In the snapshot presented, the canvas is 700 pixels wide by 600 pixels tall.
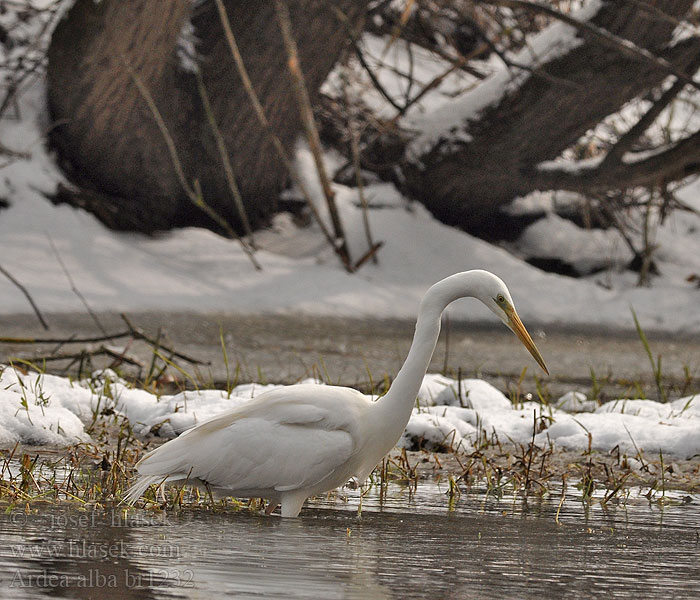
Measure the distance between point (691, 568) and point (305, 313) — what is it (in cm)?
608

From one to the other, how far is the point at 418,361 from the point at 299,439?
46 centimetres

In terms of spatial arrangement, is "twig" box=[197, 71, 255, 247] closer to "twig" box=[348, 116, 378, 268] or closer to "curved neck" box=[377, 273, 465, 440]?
"twig" box=[348, 116, 378, 268]

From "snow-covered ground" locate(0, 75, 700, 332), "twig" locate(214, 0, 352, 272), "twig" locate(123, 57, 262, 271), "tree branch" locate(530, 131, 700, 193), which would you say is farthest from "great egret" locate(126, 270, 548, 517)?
"tree branch" locate(530, 131, 700, 193)

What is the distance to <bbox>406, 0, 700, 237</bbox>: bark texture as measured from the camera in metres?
8.93

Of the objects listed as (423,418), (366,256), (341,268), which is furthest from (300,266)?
(423,418)

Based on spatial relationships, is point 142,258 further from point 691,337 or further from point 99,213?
point 691,337

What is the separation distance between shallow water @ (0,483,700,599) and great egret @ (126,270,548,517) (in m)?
0.11

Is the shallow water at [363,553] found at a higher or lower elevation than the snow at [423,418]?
lower

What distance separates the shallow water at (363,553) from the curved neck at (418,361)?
11.6 inches

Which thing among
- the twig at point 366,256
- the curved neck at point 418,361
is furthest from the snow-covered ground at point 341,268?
the curved neck at point 418,361

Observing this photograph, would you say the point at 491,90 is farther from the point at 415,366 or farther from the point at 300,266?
the point at 415,366

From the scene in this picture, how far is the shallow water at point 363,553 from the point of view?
7.39 ft

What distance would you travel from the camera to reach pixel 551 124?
9.45 m

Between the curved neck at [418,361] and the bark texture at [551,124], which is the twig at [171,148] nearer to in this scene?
the bark texture at [551,124]
